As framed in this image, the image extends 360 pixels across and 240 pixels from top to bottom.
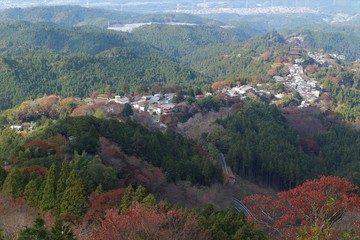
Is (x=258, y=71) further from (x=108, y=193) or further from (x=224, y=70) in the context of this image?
(x=108, y=193)

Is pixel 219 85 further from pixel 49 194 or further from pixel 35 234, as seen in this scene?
pixel 35 234

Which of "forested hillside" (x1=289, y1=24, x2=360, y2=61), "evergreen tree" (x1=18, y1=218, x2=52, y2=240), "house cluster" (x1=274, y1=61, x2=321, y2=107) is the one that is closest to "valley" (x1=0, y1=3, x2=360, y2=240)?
"evergreen tree" (x1=18, y1=218, x2=52, y2=240)

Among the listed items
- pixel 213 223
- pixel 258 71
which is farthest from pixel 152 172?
pixel 258 71

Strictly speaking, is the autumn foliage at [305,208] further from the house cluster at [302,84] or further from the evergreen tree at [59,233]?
the house cluster at [302,84]

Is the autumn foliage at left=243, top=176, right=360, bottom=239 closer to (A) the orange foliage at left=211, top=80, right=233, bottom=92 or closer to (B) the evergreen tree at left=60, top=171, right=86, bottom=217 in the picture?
(B) the evergreen tree at left=60, top=171, right=86, bottom=217

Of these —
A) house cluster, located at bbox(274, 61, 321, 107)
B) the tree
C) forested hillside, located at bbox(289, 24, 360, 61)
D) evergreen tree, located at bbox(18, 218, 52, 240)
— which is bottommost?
forested hillside, located at bbox(289, 24, 360, 61)
